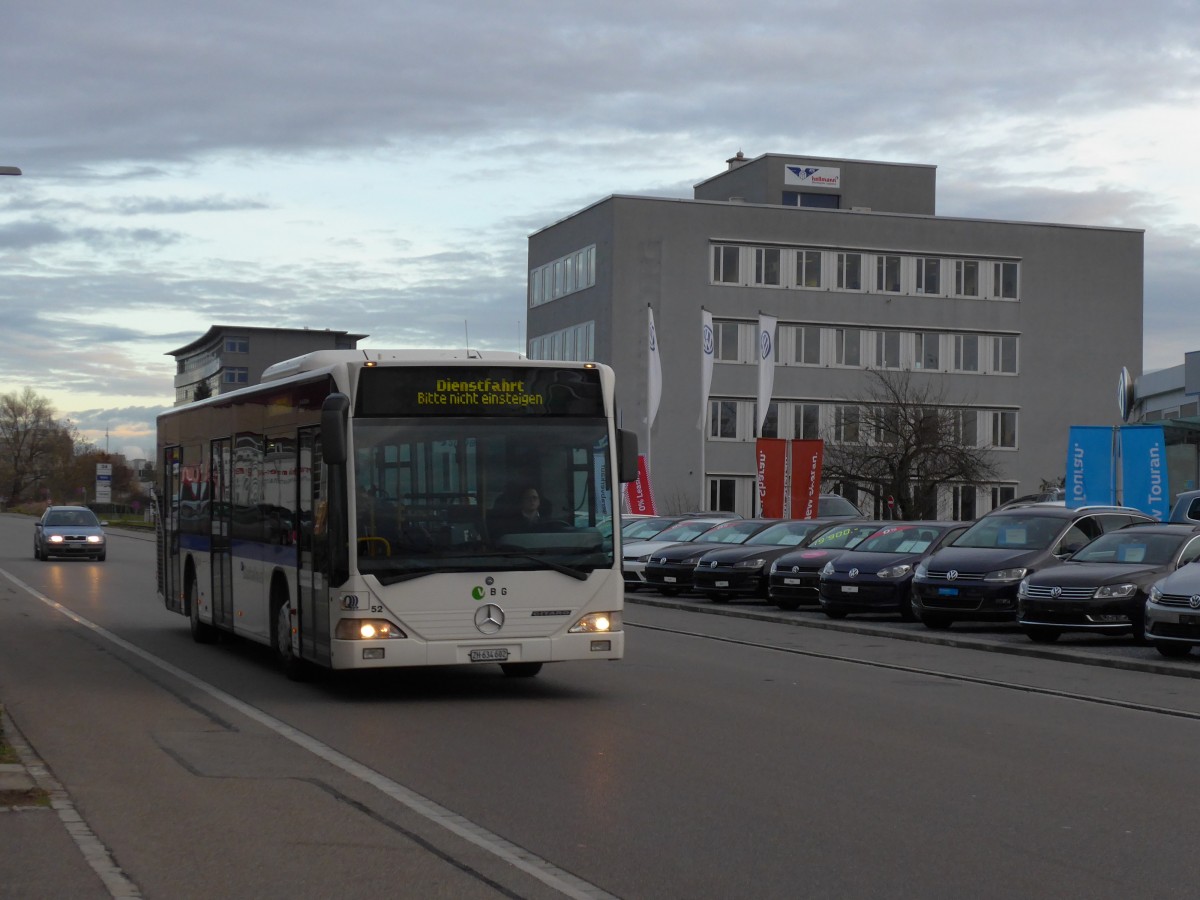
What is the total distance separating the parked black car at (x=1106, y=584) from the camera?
65.3 ft

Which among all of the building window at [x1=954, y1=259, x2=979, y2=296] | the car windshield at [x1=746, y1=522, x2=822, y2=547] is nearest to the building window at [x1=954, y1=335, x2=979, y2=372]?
the building window at [x1=954, y1=259, x2=979, y2=296]

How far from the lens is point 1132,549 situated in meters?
21.0

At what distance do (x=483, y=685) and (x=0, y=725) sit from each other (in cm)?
513

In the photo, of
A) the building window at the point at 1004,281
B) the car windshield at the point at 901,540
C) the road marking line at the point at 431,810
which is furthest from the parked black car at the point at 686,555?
the building window at the point at 1004,281

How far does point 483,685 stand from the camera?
1516cm

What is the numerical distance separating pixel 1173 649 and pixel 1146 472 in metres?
14.3

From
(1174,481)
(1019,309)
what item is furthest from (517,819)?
(1019,309)

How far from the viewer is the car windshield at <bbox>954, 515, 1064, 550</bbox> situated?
2297cm

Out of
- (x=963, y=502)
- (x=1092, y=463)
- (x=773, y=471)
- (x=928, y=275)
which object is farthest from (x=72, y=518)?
(x=928, y=275)

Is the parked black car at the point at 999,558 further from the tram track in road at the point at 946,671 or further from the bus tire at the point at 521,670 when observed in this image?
the bus tire at the point at 521,670

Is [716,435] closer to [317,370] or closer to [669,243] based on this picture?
[669,243]

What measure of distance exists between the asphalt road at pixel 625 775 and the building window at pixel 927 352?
59910 mm

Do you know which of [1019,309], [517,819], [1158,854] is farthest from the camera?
[1019,309]

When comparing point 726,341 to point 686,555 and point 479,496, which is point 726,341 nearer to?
point 686,555
